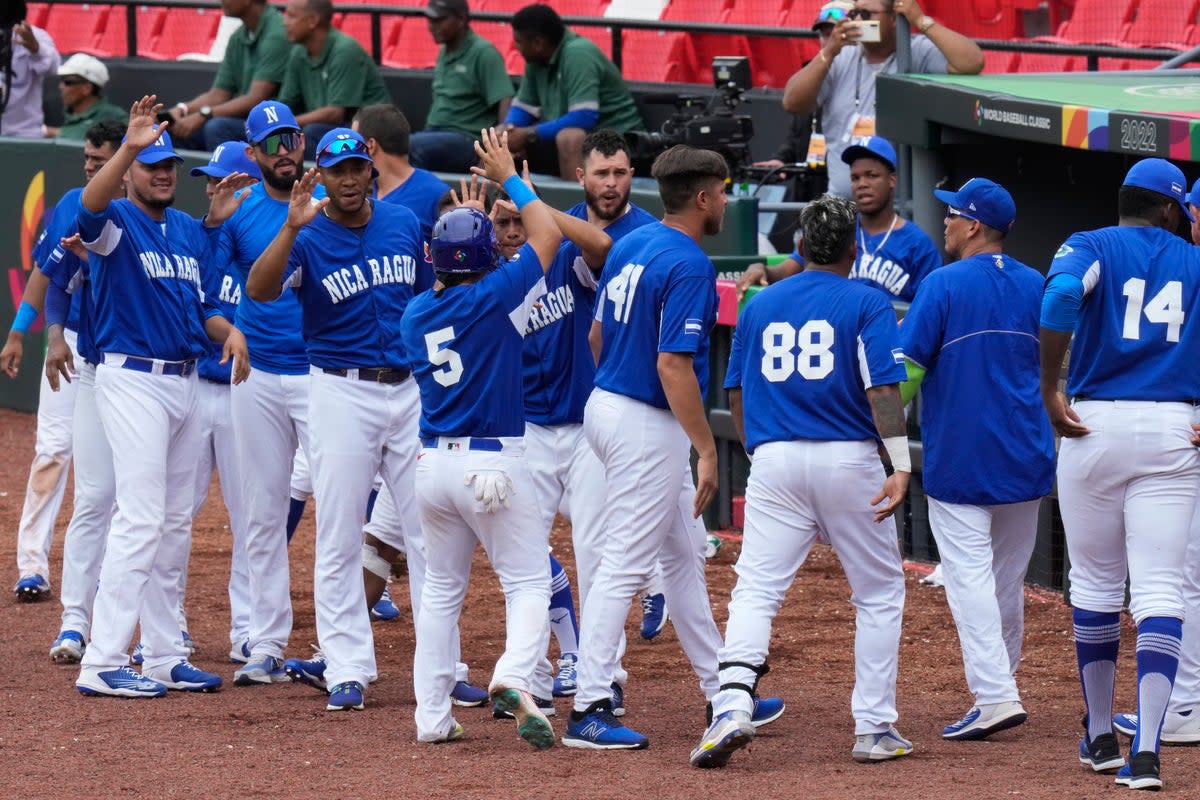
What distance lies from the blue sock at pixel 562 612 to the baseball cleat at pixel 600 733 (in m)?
0.96

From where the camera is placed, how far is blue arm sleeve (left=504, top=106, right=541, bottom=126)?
11391 mm

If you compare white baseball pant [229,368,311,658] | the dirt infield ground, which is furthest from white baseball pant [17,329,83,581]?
white baseball pant [229,368,311,658]

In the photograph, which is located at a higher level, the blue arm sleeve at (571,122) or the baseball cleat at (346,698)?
the blue arm sleeve at (571,122)

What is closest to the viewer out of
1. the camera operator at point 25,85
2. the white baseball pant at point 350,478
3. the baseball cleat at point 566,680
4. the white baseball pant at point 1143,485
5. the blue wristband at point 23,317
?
the white baseball pant at point 1143,485

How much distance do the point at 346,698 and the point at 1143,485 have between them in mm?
2814

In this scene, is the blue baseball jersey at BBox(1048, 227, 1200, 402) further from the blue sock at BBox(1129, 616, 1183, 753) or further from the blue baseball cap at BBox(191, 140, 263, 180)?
the blue baseball cap at BBox(191, 140, 263, 180)

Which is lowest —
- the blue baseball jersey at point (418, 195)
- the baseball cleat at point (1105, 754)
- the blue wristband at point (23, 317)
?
the baseball cleat at point (1105, 754)

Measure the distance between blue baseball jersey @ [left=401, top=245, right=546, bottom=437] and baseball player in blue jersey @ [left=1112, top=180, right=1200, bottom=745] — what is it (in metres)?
2.14

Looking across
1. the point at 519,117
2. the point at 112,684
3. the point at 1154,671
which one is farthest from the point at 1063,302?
the point at 519,117

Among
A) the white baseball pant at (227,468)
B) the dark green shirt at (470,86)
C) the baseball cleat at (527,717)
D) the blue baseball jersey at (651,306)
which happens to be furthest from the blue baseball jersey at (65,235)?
the dark green shirt at (470,86)

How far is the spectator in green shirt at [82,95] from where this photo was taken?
12.4 metres

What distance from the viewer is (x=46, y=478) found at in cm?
876

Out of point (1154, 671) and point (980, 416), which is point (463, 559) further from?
point (1154, 671)

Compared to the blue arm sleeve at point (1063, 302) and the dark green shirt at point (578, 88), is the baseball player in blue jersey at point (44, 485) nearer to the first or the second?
the dark green shirt at point (578, 88)
